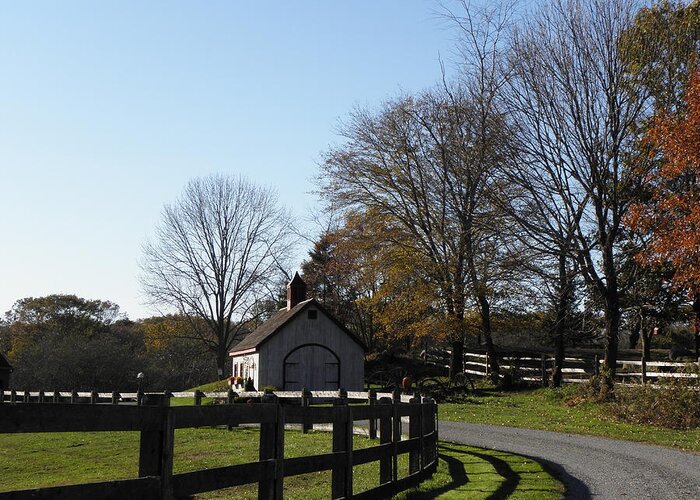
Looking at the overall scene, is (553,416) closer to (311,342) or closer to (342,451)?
(311,342)

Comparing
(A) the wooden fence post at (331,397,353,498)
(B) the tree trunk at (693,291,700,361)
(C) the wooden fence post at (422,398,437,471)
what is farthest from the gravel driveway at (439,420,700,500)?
(B) the tree trunk at (693,291,700,361)

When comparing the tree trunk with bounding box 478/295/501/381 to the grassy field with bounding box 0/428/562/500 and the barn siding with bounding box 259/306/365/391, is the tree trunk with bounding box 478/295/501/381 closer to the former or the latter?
the barn siding with bounding box 259/306/365/391

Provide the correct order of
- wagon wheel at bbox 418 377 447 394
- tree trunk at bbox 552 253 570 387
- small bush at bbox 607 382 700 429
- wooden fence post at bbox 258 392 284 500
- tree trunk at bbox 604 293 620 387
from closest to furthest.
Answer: wooden fence post at bbox 258 392 284 500 → small bush at bbox 607 382 700 429 → tree trunk at bbox 604 293 620 387 → tree trunk at bbox 552 253 570 387 → wagon wheel at bbox 418 377 447 394

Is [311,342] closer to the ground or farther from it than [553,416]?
farther from it

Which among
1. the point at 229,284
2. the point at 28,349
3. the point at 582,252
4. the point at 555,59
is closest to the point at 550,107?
the point at 555,59

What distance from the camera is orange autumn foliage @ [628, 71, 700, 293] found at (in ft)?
76.1

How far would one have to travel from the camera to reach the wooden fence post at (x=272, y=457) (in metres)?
7.17

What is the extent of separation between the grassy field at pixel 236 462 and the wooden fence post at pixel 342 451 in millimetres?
1966

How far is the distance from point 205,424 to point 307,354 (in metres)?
32.2

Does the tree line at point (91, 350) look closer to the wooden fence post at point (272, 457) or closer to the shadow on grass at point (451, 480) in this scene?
the shadow on grass at point (451, 480)

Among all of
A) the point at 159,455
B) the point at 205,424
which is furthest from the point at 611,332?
the point at 159,455

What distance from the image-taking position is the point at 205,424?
639 cm

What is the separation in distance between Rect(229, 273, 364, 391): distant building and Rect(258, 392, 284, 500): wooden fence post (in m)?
30.1

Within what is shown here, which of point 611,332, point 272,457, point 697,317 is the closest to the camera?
point 272,457
